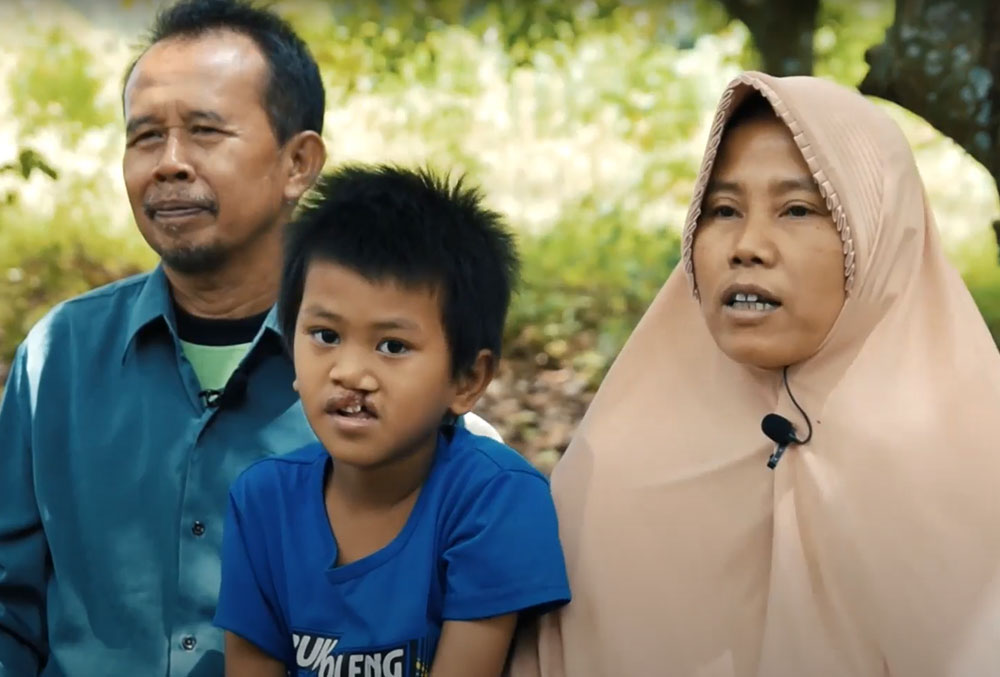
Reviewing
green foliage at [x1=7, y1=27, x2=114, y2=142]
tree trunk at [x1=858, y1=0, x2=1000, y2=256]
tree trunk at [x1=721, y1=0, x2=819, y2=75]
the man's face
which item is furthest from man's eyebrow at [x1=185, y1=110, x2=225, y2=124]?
green foliage at [x1=7, y1=27, x2=114, y2=142]

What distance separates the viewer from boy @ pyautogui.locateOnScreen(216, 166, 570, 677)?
98.0 inches

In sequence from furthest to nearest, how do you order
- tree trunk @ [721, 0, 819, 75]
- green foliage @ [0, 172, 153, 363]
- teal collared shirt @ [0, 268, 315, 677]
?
green foliage @ [0, 172, 153, 363] → tree trunk @ [721, 0, 819, 75] → teal collared shirt @ [0, 268, 315, 677]

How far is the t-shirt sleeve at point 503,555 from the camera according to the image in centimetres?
250

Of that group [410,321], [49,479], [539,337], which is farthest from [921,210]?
[539,337]

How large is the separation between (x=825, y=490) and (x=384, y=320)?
0.82 metres

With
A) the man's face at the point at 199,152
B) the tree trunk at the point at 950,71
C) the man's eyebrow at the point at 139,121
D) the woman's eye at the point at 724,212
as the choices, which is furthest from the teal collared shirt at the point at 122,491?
the tree trunk at the point at 950,71

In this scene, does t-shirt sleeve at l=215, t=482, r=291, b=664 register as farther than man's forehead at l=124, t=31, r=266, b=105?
No

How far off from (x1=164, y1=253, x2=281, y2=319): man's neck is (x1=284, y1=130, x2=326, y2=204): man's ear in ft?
0.54

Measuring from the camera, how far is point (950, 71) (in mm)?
3902

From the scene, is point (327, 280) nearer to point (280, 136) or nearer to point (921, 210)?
point (280, 136)

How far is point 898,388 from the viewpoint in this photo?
2439 millimetres

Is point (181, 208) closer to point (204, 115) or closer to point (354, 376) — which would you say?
point (204, 115)

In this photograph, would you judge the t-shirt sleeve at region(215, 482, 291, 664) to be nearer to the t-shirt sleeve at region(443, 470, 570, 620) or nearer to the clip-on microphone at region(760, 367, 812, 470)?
the t-shirt sleeve at region(443, 470, 570, 620)

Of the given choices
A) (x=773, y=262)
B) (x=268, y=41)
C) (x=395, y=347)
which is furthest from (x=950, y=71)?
(x=395, y=347)
